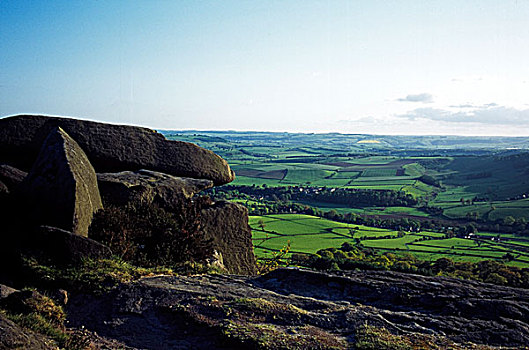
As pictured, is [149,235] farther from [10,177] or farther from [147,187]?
[10,177]

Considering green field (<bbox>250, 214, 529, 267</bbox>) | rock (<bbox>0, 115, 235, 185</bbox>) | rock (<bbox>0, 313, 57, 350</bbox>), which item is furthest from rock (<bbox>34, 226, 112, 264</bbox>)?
green field (<bbox>250, 214, 529, 267</bbox>)

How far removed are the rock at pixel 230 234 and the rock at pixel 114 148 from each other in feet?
7.14

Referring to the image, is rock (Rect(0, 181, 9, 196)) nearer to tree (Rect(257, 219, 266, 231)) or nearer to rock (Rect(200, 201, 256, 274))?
rock (Rect(200, 201, 256, 274))

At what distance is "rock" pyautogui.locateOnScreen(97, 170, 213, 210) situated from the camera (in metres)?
13.0

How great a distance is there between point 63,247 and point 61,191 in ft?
6.78

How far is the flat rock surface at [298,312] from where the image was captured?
6.65m

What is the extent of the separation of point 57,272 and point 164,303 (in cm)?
236

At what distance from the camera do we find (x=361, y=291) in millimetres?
8977

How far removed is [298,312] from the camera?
24.3 feet

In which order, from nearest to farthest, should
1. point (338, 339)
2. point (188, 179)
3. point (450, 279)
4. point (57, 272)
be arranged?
1. point (338, 339)
2. point (57, 272)
3. point (450, 279)
4. point (188, 179)

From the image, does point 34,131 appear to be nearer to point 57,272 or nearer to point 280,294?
point 57,272

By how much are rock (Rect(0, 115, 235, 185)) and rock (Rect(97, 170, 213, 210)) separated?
2.76 ft

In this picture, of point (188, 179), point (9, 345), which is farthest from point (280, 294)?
point (188, 179)

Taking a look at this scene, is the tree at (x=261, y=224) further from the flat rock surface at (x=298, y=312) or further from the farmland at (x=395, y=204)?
the flat rock surface at (x=298, y=312)
